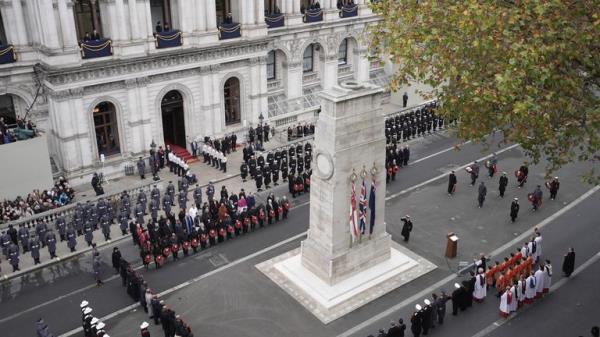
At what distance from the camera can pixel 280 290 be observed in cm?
2267

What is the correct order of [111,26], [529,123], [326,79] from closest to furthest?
[529,123], [111,26], [326,79]

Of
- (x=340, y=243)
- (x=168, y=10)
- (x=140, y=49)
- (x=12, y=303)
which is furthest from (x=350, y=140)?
(x=168, y=10)

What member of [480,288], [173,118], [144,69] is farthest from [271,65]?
[480,288]

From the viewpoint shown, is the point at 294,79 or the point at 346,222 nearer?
the point at 346,222

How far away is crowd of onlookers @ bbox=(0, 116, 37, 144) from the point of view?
29.0m

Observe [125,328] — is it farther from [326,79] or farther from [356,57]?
[356,57]

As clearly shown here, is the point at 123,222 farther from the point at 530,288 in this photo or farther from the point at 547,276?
the point at 547,276

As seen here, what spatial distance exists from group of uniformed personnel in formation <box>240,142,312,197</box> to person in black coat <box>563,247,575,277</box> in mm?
13160

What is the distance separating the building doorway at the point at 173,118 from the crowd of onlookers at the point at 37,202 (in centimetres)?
768

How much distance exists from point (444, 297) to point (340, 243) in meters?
4.14

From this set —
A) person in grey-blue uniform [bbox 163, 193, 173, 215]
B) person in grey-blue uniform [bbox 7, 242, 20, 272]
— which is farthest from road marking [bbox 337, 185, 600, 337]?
person in grey-blue uniform [bbox 7, 242, 20, 272]

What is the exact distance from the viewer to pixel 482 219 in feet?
92.1

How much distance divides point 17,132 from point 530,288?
962 inches

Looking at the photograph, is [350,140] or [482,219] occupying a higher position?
[350,140]
